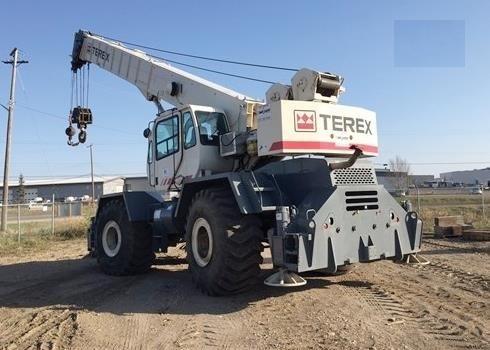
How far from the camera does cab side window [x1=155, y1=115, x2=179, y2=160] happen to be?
1043cm

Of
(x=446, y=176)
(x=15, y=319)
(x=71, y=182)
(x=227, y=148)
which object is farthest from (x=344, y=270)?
(x=446, y=176)

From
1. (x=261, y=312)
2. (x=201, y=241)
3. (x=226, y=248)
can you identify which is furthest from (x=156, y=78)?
(x=261, y=312)

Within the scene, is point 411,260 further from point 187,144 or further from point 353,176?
point 187,144

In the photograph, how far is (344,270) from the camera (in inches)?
384

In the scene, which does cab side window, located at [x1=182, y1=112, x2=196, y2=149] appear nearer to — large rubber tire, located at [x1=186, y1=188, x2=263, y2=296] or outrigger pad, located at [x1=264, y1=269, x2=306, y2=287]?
large rubber tire, located at [x1=186, y1=188, x2=263, y2=296]

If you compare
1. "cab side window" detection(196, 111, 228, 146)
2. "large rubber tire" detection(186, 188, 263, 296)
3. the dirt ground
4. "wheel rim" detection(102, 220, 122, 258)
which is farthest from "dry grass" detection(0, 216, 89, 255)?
"large rubber tire" detection(186, 188, 263, 296)

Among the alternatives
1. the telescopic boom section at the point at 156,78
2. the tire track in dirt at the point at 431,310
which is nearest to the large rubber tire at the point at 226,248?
the tire track in dirt at the point at 431,310

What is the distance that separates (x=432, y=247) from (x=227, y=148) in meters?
7.82

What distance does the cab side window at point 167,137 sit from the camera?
1043 cm

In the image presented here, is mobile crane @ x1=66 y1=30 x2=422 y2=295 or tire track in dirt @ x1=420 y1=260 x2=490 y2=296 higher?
mobile crane @ x1=66 y1=30 x2=422 y2=295

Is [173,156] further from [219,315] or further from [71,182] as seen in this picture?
[71,182]

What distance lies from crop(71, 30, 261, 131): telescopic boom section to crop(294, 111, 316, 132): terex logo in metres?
1.83

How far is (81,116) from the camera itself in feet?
47.2

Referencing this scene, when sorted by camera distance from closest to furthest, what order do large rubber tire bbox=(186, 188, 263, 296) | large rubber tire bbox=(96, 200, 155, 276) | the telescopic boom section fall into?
large rubber tire bbox=(186, 188, 263, 296)
the telescopic boom section
large rubber tire bbox=(96, 200, 155, 276)
